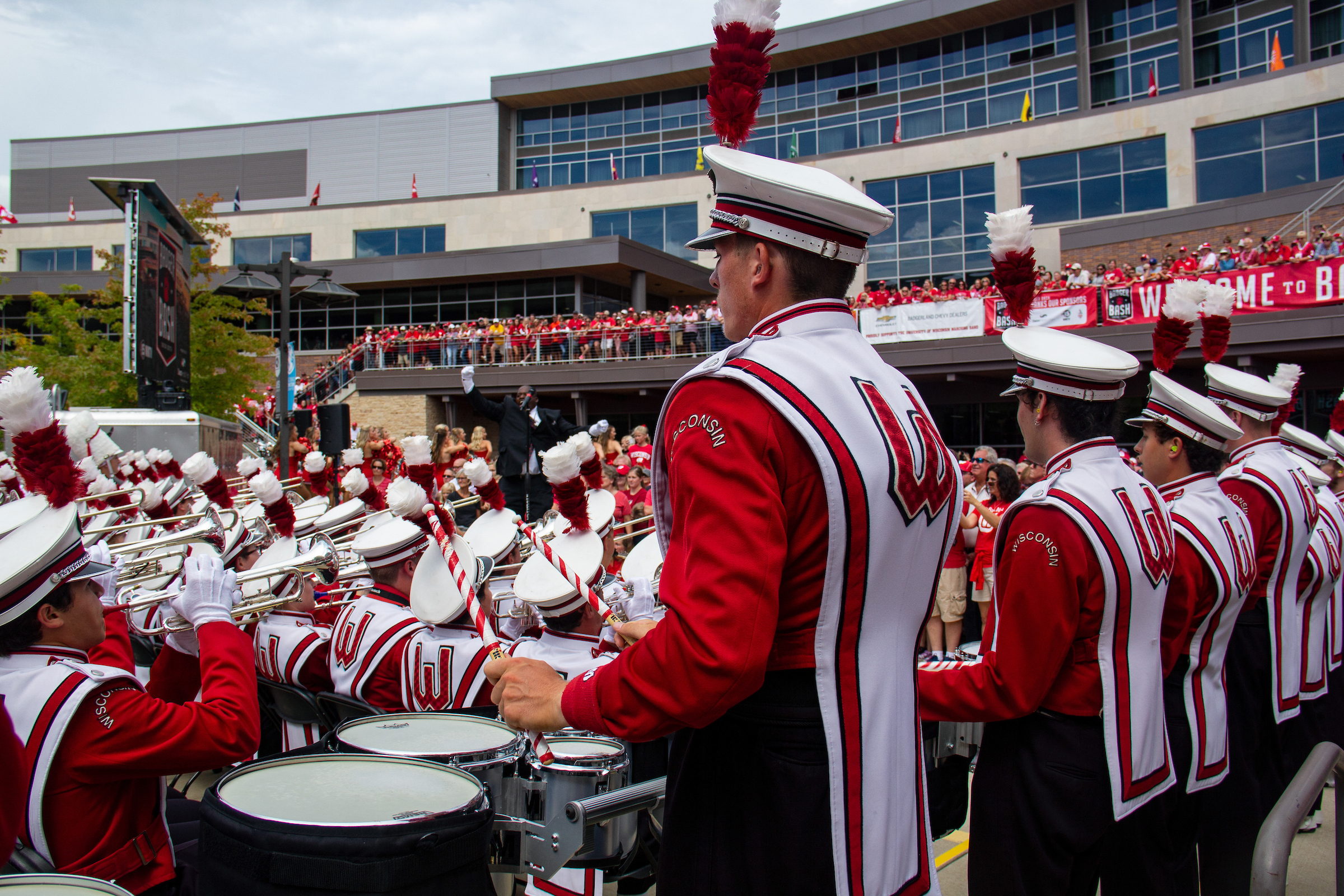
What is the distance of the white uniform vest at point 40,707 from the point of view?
90.8 inches

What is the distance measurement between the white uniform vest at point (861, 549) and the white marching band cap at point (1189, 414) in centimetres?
227

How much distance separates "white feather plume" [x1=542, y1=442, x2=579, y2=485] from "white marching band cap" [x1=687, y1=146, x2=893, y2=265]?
2808 mm

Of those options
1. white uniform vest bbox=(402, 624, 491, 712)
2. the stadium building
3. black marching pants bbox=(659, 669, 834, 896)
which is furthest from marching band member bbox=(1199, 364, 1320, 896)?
the stadium building

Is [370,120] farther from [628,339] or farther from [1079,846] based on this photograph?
[1079,846]

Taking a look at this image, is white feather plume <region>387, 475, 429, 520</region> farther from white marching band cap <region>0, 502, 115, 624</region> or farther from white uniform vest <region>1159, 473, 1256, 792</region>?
white uniform vest <region>1159, 473, 1256, 792</region>

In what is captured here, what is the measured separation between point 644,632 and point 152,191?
1443 centimetres

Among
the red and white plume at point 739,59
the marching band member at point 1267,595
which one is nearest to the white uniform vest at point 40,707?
the red and white plume at point 739,59

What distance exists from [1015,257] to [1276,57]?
106 ft

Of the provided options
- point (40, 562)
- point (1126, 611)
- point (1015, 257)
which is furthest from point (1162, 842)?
point (40, 562)

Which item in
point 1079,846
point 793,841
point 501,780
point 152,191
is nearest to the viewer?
point 793,841

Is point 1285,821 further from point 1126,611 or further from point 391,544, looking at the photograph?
point 391,544

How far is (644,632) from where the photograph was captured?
202 centimetres

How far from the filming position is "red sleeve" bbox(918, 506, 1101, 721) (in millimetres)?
2617

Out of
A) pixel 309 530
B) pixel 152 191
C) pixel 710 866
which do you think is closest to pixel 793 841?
pixel 710 866
